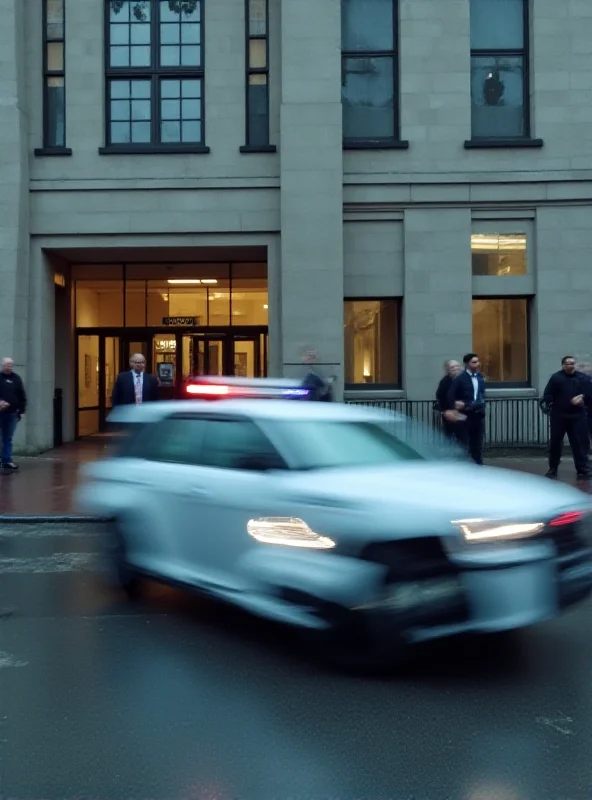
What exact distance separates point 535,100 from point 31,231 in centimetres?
Answer: 1048

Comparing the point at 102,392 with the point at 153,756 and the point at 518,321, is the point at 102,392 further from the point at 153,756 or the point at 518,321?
the point at 153,756

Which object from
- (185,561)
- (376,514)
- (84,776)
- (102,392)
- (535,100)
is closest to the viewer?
(84,776)

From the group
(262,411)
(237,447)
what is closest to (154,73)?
(262,411)

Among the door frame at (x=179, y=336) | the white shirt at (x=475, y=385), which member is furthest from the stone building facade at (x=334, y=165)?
the white shirt at (x=475, y=385)

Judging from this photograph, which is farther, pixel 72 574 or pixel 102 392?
pixel 102 392

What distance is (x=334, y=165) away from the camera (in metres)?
17.3

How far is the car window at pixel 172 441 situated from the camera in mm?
6402

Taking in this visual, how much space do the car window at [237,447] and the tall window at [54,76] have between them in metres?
13.4

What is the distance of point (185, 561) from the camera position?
20.2ft

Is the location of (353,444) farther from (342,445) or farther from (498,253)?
(498,253)

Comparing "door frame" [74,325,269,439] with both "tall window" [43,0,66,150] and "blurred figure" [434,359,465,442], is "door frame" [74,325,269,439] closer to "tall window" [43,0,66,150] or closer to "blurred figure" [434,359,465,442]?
"tall window" [43,0,66,150]

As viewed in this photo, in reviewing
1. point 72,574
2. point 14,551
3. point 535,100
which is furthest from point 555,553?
point 535,100

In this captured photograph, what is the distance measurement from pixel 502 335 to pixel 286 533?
13.6 m

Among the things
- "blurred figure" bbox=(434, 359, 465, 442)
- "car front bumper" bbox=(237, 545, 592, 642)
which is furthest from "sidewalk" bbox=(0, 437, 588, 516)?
"car front bumper" bbox=(237, 545, 592, 642)
